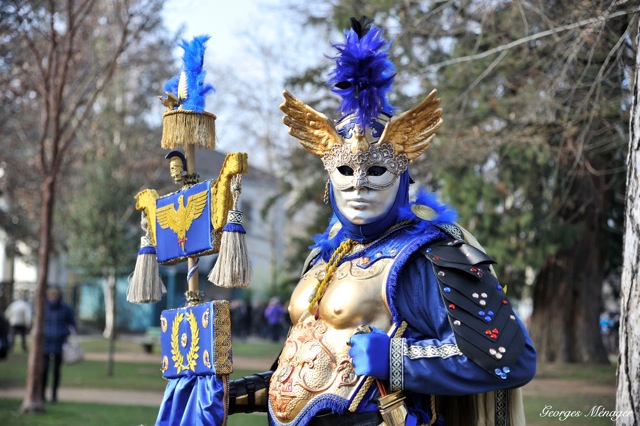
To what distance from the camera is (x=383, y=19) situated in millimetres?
13531

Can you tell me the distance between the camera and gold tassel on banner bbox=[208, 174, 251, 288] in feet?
13.3

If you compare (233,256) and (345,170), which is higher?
(345,170)

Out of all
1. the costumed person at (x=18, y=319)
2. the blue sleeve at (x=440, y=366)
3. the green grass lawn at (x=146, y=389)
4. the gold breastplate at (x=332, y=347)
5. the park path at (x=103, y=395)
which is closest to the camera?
the blue sleeve at (x=440, y=366)

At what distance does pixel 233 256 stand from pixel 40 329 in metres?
8.64

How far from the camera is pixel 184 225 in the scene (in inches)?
175

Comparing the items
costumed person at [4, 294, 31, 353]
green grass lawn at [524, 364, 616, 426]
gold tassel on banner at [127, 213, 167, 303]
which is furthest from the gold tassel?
costumed person at [4, 294, 31, 353]

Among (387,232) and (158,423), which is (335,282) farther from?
(158,423)

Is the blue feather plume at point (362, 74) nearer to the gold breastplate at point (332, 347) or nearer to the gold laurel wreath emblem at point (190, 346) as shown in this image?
the gold breastplate at point (332, 347)

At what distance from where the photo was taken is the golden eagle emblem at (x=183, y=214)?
4.37m

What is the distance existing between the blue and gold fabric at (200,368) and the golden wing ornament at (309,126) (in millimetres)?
927

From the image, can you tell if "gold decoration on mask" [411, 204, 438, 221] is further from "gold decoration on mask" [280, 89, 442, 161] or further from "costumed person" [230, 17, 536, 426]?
"gold decoration on mask" [280, 89, 442, 161]

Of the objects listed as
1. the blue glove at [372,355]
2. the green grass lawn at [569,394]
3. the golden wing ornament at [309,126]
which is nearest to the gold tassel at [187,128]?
the golden wing ornament at [309,126]

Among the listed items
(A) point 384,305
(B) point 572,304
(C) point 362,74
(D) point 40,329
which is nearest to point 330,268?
(A) point 384,305

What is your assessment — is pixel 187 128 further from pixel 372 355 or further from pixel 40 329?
pixel 40 329
